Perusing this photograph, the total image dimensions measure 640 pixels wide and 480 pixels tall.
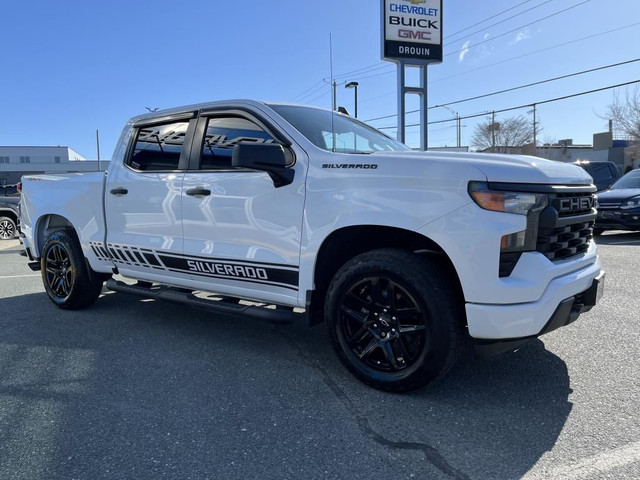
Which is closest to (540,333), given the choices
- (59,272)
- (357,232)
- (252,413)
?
(357,232)

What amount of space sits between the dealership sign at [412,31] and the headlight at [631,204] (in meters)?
8.85

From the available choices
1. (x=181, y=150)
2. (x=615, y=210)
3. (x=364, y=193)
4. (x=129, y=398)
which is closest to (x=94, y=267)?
(x=181, y=150)

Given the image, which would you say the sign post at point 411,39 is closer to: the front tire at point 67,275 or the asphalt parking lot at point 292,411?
the front tire at point 67,275

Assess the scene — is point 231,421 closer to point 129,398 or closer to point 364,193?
point 129,398

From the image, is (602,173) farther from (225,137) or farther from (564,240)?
(225,137)

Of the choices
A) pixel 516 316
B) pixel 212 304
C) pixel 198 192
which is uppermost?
pixel 198 192

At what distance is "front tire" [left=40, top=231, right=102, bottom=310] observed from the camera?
17.1 feet

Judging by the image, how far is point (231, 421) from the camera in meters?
2.88

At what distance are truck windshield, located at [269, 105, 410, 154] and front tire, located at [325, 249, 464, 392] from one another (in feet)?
3.21

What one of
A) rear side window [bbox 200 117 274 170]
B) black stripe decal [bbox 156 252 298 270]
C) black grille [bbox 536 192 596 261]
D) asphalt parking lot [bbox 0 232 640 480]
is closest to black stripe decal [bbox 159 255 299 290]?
black stripe decal [bbox 156 252 298 270]

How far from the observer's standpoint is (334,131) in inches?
155

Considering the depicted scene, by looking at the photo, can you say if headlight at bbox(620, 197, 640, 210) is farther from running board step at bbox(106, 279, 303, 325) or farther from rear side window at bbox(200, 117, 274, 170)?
rear side window at bbox(200, 117, 274, 170)

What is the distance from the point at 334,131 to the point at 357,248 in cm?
99

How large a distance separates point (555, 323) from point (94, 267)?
4295mm
